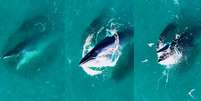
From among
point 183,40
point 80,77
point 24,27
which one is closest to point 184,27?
point 183,40

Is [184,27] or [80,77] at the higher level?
[184,27]

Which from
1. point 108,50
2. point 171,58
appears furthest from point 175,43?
point 108,50

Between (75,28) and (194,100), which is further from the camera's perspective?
(75,28)

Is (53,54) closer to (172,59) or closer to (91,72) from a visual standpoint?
(91,72)

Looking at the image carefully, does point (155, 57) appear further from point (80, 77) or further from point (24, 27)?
point (24, 27)

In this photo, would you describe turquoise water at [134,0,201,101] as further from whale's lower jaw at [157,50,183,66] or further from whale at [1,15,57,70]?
whale at [1,15,57,70]

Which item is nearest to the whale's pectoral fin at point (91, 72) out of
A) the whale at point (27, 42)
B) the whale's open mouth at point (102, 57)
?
the whale's open mouth at point (102, 57)

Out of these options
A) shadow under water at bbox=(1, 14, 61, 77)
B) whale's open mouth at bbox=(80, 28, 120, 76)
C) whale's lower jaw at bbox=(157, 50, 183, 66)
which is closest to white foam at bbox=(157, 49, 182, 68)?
whale's lower jaw at bbox=(157, 50, 183, 66)
